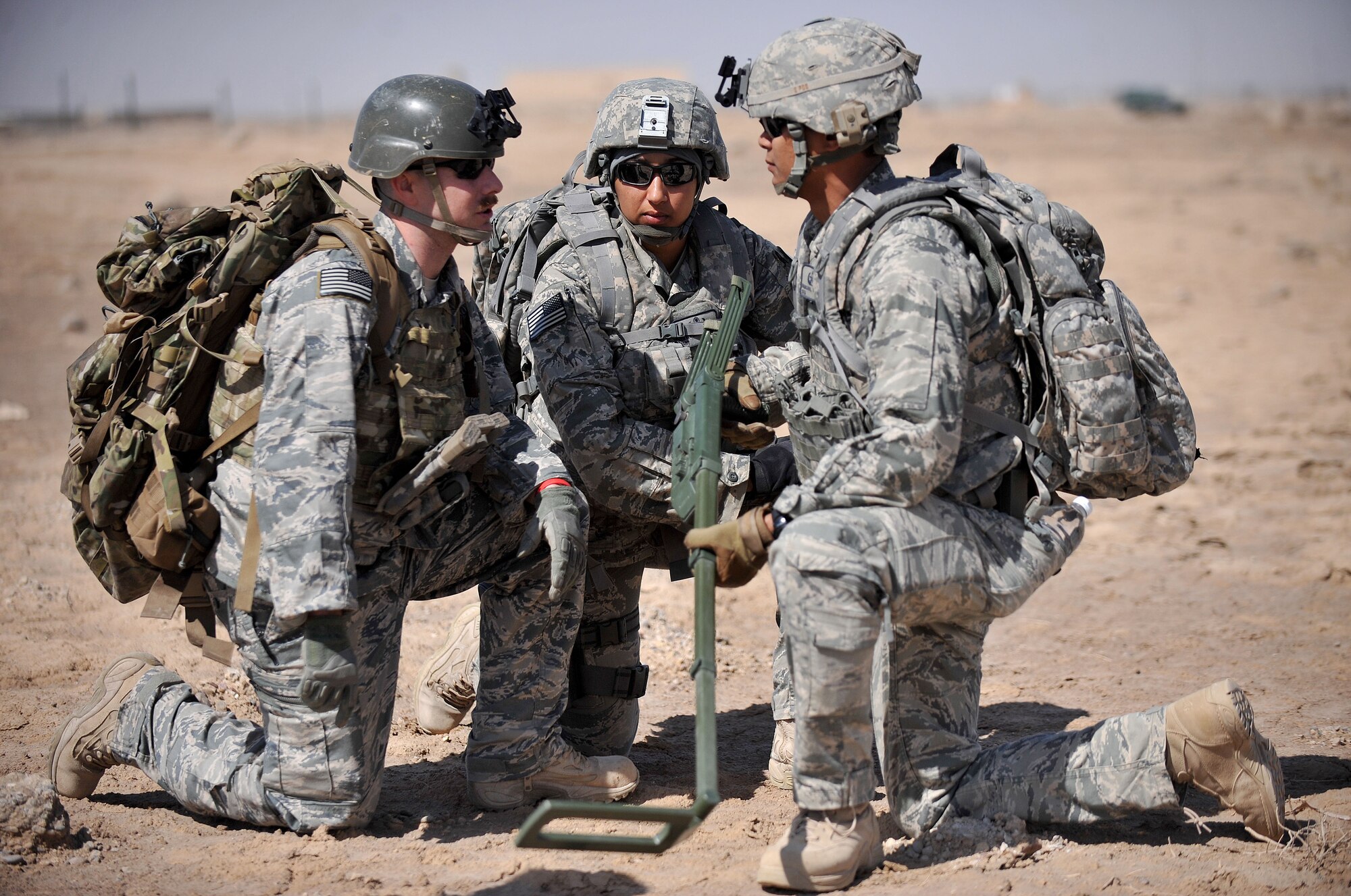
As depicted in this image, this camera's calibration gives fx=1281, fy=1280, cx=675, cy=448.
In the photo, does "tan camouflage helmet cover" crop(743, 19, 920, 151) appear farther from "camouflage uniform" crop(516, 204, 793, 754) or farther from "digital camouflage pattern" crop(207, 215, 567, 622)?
"digital camouflage pattern" crop(207, 215, 567, 622)

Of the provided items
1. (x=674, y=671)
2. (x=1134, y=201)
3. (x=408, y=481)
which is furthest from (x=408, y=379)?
(x=1134, y=201)

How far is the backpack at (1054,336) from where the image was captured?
12.4ft

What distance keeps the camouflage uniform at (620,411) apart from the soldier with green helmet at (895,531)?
79 cm

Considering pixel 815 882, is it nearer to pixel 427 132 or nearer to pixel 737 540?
pixel 737 540

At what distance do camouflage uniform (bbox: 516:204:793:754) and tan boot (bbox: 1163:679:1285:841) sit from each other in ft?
5.10

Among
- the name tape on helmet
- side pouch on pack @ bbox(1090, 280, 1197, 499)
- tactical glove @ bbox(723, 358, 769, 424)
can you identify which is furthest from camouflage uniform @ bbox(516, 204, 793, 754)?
side pouch on pack @ bbox(1090, 280, 1197, 499)

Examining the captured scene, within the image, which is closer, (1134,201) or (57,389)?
(57,389)

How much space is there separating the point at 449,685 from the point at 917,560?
7.66 ft

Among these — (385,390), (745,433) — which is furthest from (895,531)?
(385,390)

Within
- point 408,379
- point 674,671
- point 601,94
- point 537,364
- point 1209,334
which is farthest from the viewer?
point 601,94

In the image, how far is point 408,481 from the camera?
416 cm

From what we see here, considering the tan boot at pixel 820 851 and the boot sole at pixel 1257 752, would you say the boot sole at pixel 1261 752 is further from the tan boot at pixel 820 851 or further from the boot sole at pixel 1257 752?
the tan boot at pixel 820 851

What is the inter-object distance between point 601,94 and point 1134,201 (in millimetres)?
62448

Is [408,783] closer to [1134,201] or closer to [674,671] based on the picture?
[674,671]
